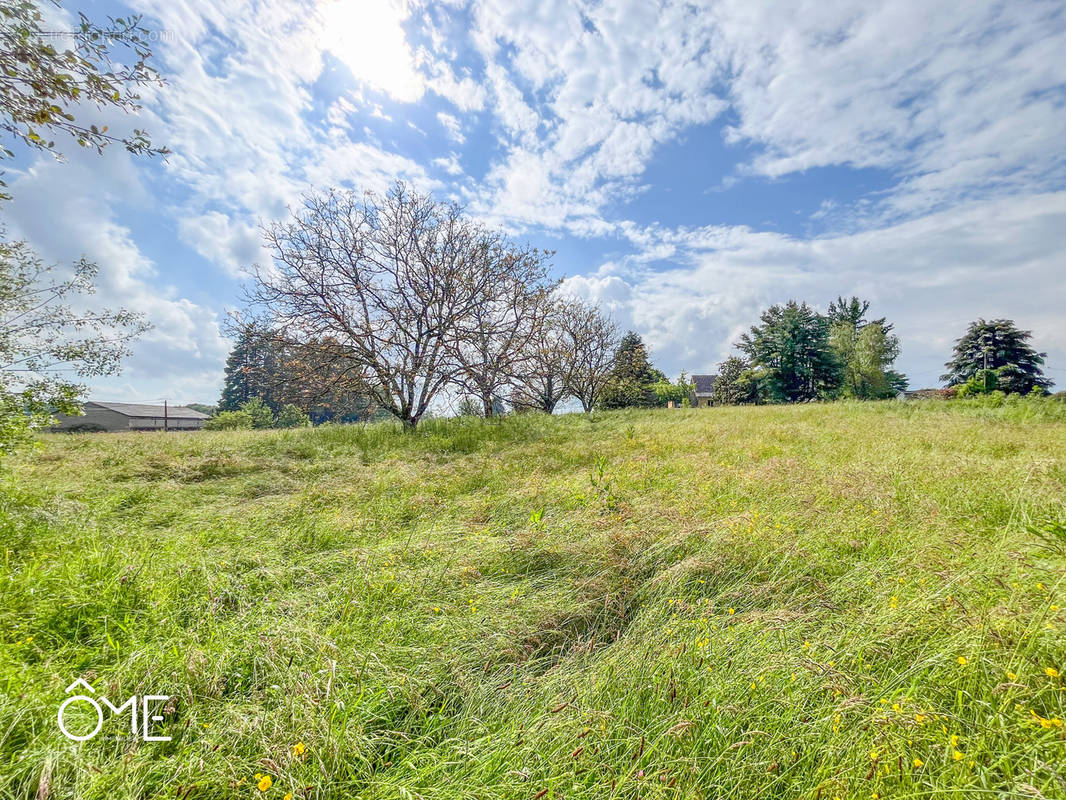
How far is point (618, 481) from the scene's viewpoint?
6055 mm

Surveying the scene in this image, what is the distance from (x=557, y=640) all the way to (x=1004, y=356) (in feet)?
163

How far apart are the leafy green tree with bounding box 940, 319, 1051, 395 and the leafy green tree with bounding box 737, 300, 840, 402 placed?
10.1 meters

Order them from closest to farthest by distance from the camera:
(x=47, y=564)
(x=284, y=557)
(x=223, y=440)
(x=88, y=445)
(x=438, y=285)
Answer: (x=47, y=564), (x=284, y=557), (x=88, y=445), (x=223, y=440), (x=438, y=285)

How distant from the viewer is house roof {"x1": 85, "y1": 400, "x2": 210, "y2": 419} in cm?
4504

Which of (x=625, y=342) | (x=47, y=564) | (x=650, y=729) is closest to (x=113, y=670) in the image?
(x=47, y=564)

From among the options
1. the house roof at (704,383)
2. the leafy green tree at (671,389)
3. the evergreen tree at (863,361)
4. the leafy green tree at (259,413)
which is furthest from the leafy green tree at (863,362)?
the leafy green tree at (259,413)

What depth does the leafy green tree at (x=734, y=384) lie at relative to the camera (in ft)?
122

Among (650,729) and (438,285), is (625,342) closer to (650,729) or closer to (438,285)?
(438,285)

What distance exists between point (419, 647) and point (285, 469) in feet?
22.2

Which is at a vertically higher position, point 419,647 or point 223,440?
point 223,440

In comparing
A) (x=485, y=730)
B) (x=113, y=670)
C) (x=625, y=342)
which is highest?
(x=625, y=342)

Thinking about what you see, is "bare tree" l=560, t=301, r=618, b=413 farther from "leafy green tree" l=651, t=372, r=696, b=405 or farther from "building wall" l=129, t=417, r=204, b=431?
"building wall" l=129, t=417, r=204, b=431

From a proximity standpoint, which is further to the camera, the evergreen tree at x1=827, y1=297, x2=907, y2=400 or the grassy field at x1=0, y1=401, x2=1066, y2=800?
the evergreen tree at x1=827, y1=297, x2=907, y2=400

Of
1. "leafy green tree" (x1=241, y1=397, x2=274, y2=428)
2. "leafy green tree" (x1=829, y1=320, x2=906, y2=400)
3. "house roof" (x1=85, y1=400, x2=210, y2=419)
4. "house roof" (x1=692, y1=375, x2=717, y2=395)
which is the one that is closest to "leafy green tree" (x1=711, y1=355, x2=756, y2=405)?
"leafy green tree" (x1=829, y1=320, x2=906, y2=400)
